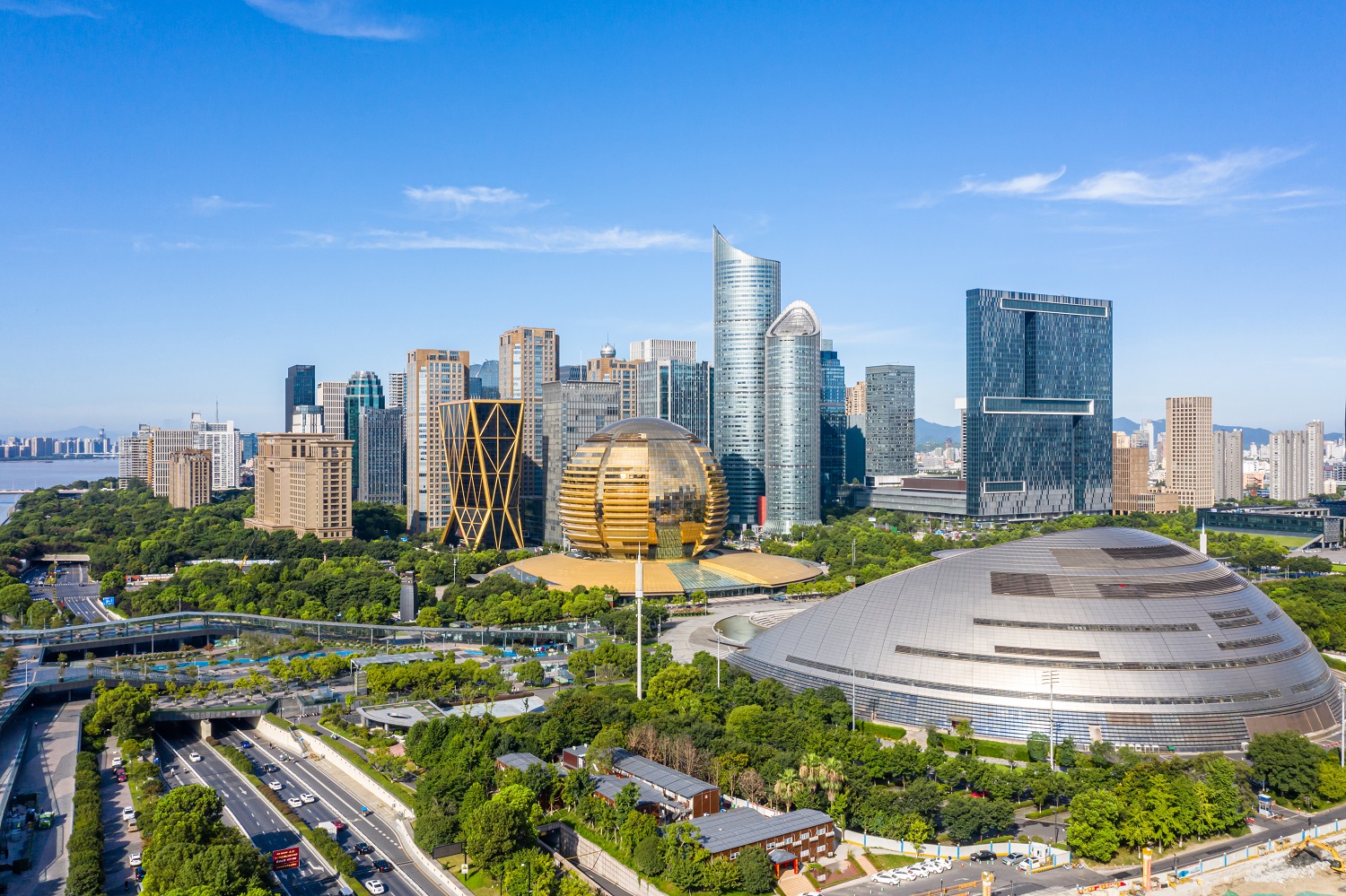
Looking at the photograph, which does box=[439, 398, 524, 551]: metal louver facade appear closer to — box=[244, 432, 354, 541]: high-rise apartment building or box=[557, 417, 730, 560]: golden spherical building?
box=[244, 432, 354, 541]: high-rise apartment building

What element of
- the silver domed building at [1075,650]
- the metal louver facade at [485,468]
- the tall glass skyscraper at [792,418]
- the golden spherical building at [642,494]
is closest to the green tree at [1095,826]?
the silver domed building at [1075,650]

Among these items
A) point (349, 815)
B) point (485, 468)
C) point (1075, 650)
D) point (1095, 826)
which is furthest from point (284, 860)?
point (485, 468)

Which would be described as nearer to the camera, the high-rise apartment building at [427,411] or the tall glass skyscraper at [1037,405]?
the high-rise apartment building at [427,411]

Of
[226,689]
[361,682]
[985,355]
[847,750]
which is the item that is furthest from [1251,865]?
[985,355]

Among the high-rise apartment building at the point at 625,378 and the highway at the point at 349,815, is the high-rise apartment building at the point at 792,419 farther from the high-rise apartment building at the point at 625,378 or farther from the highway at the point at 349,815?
the highway at the point at 349,815

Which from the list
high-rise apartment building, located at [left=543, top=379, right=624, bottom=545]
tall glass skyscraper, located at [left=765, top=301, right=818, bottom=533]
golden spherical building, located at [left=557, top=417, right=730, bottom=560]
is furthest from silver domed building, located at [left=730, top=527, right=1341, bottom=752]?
tall glass skyscraper, located at [left=765, top=301, right=818, bottom=533]

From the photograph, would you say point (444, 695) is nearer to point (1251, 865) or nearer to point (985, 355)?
point (1251, 865)

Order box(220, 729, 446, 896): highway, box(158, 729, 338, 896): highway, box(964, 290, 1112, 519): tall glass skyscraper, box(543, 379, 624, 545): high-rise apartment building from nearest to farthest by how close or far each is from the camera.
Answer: box(158, 729, 338, 896): highway
box(220, 729, 446, 896): highway
box(543, 379, 624, 545): high-rise apartment building
box(964, 290, 1112, 519): tall glass skyscraper
